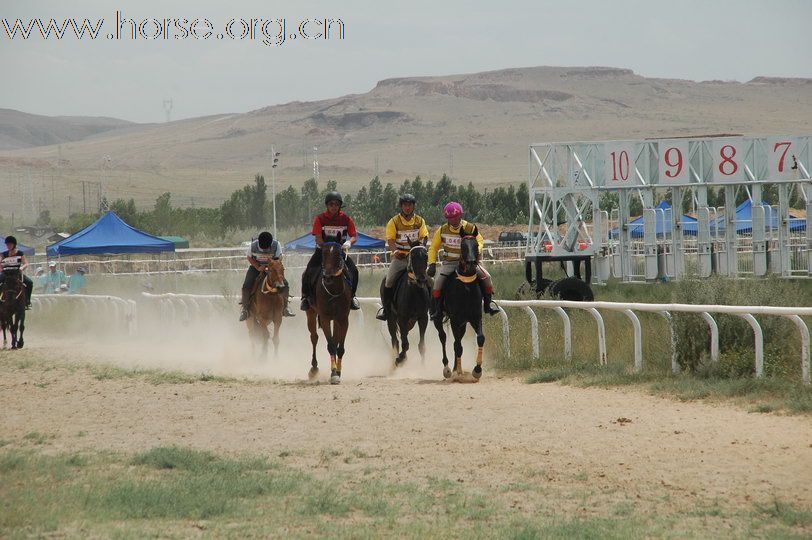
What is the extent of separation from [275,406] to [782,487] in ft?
21.3

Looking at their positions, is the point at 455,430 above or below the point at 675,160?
below

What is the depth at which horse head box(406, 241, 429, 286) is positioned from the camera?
651 inches

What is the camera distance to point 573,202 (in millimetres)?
32125

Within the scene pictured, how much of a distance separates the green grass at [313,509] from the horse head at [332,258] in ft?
21.7

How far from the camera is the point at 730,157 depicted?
3219 centimetres

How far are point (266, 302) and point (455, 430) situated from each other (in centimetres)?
857

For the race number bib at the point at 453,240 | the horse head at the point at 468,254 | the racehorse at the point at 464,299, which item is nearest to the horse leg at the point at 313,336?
the racehorse at the point at 464,299

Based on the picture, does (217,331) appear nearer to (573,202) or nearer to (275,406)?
(573,202)

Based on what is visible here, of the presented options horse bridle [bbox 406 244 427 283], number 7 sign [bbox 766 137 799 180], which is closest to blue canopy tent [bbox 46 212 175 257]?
number 7 sign [bbox 766 137 799 180]

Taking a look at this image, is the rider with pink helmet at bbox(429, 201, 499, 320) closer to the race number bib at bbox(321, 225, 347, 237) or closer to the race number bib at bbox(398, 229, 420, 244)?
the race number bib at bbox(398, 229, 420, 244)

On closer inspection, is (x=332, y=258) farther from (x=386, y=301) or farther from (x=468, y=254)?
(x=386, y=301)

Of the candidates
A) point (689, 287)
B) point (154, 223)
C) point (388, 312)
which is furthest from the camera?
point (154, 223)

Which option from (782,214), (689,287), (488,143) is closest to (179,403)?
(689,287)

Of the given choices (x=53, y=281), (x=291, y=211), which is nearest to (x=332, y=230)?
(x=53, y=281)
